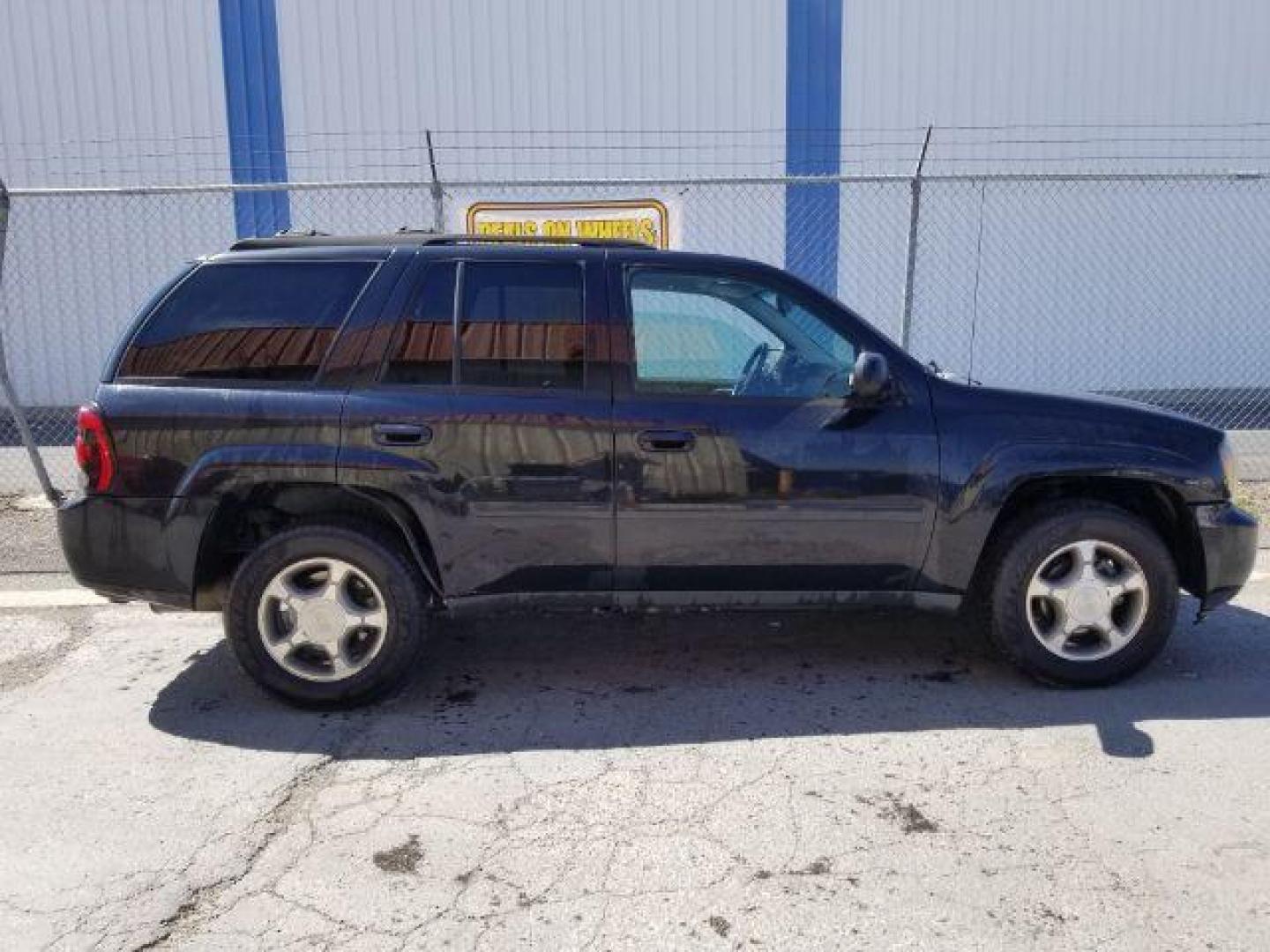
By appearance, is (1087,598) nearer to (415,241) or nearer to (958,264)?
(415,241)

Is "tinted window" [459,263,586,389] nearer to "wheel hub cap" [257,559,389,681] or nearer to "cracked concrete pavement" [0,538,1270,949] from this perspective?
"wheel hub cap" [257,559,389,681]

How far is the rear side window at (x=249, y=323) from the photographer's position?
4.04 metres

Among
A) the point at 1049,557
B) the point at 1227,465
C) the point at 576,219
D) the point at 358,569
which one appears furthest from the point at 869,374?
the point at 576,219

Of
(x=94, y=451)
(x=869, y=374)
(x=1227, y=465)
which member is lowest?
(x=1227, y=465)

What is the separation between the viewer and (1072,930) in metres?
2.69

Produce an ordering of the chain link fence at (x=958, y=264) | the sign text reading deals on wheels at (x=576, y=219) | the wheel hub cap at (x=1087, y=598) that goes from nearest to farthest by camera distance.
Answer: the wheel hub cap at (x=1087, y=598)
the sign text reading deals on wheels at (x=576, y=219)
the chain link fence at (x=958, y=264)

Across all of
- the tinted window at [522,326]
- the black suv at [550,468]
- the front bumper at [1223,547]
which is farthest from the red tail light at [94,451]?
the front bumper at [1223,547]

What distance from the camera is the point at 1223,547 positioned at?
4.22 metres

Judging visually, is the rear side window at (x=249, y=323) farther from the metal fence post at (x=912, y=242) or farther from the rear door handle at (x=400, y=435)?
the metal fence post at (x=912, y=242)

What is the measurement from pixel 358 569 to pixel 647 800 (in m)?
1.46

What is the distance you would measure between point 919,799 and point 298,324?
Answer: 2.86 meters

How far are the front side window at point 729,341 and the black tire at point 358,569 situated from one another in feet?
3.99

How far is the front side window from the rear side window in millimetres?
1151

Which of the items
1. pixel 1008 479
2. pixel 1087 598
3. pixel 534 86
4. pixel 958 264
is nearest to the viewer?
pixel 1008 479
